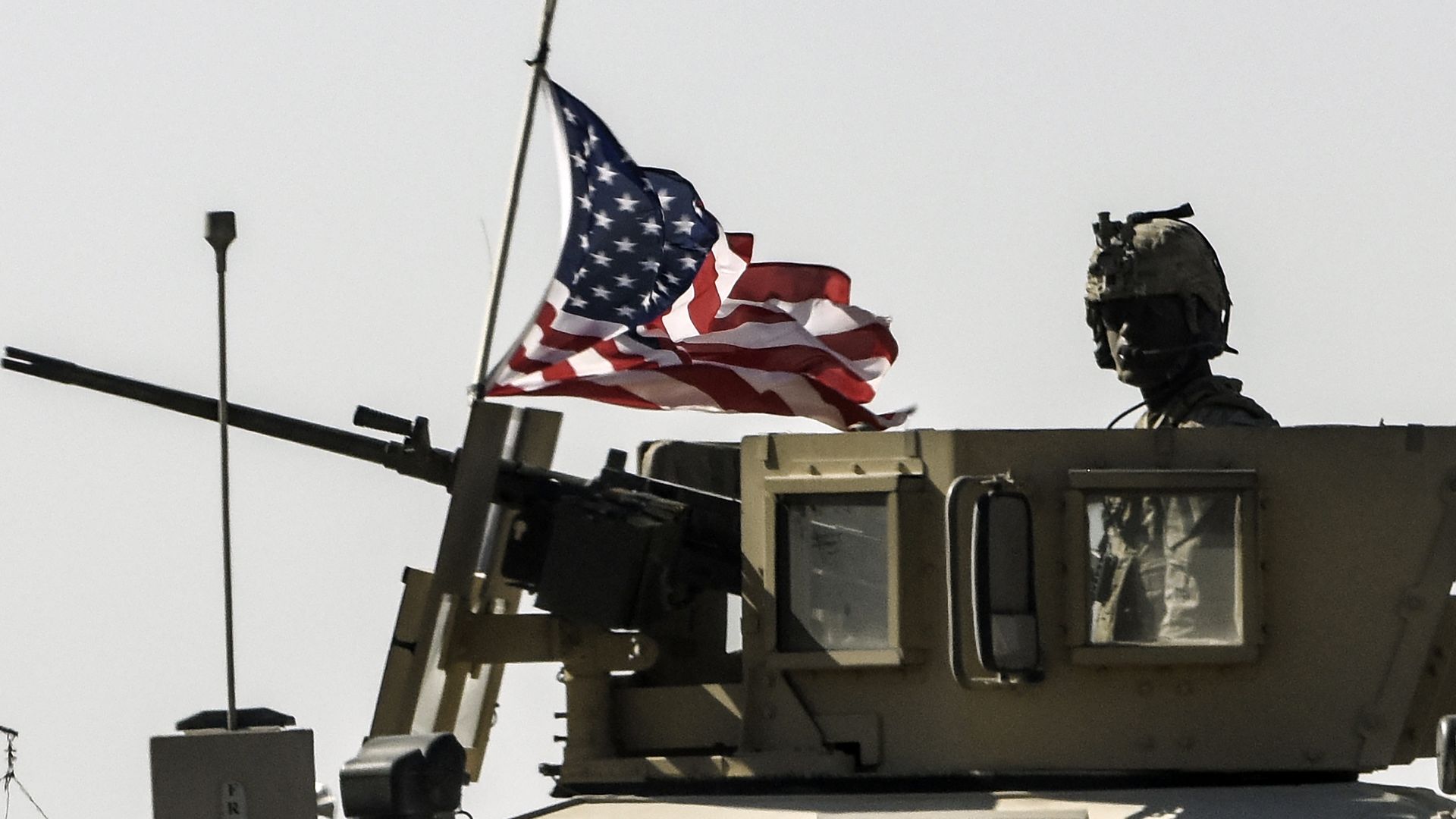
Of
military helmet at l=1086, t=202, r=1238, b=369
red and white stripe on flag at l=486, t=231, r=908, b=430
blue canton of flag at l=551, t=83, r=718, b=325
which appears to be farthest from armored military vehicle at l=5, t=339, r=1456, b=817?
blue canton of flag at l=551, t=83, r=718, b=325

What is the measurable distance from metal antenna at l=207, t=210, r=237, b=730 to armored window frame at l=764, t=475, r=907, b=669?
162cm

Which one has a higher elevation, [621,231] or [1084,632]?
[621,231]

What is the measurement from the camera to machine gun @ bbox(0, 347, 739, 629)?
9.61 m

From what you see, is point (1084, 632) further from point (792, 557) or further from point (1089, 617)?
point (792, 557)

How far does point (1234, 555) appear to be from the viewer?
8758 millimetres

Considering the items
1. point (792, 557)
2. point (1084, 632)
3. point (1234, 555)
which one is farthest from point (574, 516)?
point (1234, 555)

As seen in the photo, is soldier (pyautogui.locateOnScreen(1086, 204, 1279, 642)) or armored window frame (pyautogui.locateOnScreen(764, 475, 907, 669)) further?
soldier (pyautogui.locateOnScreen(1086, 204, 1279, 642))

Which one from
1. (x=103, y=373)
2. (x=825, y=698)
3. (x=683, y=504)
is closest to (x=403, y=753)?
(x=825, y=698)

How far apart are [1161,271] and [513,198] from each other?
95.9 inches

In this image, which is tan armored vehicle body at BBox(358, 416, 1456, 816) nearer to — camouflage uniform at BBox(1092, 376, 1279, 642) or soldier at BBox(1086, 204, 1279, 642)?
camouflage uniform at BBox(1092, 376, 1279, 642)

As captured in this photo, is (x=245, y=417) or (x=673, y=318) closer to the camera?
(x=245, y=417)

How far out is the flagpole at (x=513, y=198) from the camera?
34.1ft

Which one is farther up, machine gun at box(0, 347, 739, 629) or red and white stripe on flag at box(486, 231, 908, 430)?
red and white stripe on flag at box(486, 231, 908, 430)

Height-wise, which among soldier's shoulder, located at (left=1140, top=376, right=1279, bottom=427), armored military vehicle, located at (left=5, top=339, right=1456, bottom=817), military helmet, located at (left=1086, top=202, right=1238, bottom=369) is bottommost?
armored military vehicle, located at (left=5, top=339, right=1456, bottom=817)
